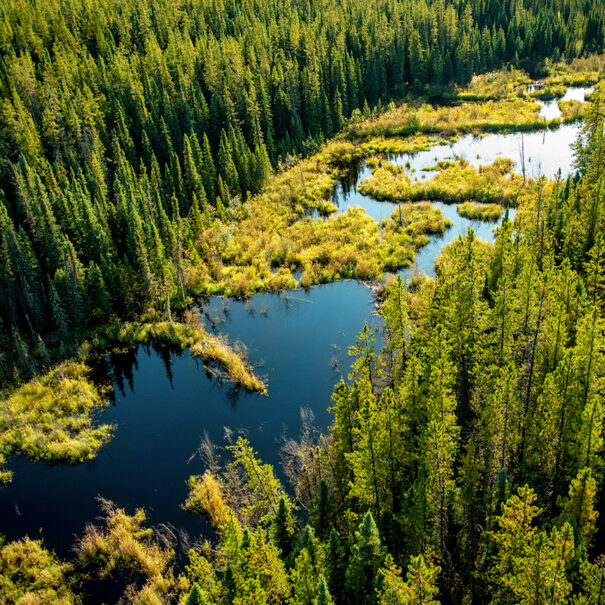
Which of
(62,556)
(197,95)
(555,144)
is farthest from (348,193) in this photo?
(62,556)

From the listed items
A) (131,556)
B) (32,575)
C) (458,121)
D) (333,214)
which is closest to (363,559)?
(131,556)

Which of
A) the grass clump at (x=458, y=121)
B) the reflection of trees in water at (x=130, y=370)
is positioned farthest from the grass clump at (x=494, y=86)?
the reflection of trees in water at (x=130, y=370)

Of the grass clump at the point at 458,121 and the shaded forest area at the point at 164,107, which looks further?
the grass clump at the point at 458,121

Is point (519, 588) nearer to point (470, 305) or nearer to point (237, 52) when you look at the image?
point (470, 305)

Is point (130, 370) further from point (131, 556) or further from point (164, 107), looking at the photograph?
point (164, 107)

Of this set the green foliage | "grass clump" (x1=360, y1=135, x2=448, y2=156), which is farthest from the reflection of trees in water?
"grass clump" (x1=360, y1=135, x2=448, y2=156)

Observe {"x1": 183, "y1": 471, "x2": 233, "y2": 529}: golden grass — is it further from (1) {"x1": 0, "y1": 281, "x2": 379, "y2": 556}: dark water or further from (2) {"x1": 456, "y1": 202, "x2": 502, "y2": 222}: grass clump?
(2) {"x1": 456, "y1": 202, "x2": 502, "y2": 222}: grass clump

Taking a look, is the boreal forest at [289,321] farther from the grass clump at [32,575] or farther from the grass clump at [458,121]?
the grass clump at [458,121]
